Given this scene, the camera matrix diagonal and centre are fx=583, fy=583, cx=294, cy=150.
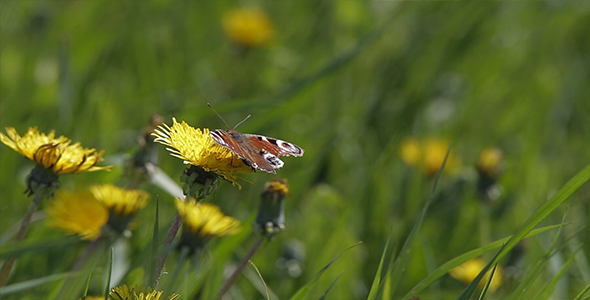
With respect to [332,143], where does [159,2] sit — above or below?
above

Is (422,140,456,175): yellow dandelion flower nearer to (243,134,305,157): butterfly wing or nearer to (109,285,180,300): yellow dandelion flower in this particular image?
(243,134,305,157): butterfly wing

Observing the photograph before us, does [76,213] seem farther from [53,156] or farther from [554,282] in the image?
[554,282]

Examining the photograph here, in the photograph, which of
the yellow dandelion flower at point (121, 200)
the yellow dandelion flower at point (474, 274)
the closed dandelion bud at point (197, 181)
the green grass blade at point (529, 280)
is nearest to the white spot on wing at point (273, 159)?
the closed dandelion bud at point (197, 181)

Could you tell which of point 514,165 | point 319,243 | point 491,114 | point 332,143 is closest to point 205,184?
point 319,243

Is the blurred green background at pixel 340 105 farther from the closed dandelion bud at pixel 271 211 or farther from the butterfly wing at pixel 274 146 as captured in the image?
the butterfly wing at pixel 274 146

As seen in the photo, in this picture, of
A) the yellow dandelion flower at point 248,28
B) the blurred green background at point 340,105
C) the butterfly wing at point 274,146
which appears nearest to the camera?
the butterfly wing at point 274,146

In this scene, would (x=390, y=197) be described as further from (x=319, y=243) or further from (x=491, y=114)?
(x=491, y=114)
